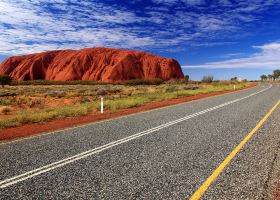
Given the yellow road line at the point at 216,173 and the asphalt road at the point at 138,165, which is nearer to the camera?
the yellow road line at the point at 216,173

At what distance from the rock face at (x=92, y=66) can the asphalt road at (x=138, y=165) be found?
117211mm

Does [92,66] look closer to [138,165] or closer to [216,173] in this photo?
[138,165]

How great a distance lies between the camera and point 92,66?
13775 centimetres

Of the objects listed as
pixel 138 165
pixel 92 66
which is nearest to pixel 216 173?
pixel 138 165

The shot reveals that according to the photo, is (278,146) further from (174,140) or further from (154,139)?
Result: (154,139)

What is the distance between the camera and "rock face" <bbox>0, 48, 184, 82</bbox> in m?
132

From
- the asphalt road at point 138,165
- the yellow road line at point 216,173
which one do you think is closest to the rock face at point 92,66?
the asphalt road at point 138,165

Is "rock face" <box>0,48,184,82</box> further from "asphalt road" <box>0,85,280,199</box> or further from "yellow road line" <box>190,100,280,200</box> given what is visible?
"yellow road line" <box>190,100,280,200</box>

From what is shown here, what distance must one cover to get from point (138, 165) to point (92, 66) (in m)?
136

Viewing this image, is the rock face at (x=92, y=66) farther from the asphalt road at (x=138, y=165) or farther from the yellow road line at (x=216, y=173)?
the yellow road line at (x=216, y=173)

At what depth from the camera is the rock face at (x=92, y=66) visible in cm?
13150

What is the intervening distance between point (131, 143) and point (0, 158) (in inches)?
131

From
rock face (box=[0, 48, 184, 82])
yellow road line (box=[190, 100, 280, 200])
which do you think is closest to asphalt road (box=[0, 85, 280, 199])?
yellow road line (box=[190, 100, 280, 200])

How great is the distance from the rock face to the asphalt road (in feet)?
385
